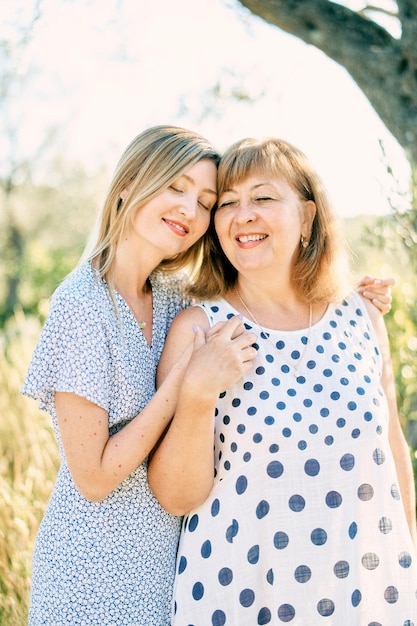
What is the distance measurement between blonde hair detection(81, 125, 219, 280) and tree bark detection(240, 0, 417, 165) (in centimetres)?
171

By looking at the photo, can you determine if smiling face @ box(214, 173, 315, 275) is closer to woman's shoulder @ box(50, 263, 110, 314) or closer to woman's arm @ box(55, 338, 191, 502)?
woman's shoulder @ box(50, 263, 110, 314)

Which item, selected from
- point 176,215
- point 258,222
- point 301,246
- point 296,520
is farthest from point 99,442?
point 301,246

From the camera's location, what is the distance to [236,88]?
17.2 ft

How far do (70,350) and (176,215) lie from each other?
0.61 meters

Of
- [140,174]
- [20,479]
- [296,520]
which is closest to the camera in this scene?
[296,520]

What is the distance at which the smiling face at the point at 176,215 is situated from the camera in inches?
90.5

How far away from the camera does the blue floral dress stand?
2096 mm

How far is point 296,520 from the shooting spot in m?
2.17

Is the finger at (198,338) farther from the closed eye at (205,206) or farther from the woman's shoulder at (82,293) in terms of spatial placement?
the closed eye at (205,206)

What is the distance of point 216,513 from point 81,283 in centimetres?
86

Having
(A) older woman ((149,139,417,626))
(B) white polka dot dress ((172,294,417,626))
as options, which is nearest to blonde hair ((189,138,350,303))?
(A) older woman ((149,139,417,626))

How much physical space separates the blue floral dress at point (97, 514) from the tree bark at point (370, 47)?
2201 millimetres

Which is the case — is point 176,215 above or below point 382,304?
above

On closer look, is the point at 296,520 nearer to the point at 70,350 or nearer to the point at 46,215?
the point at 70,350
